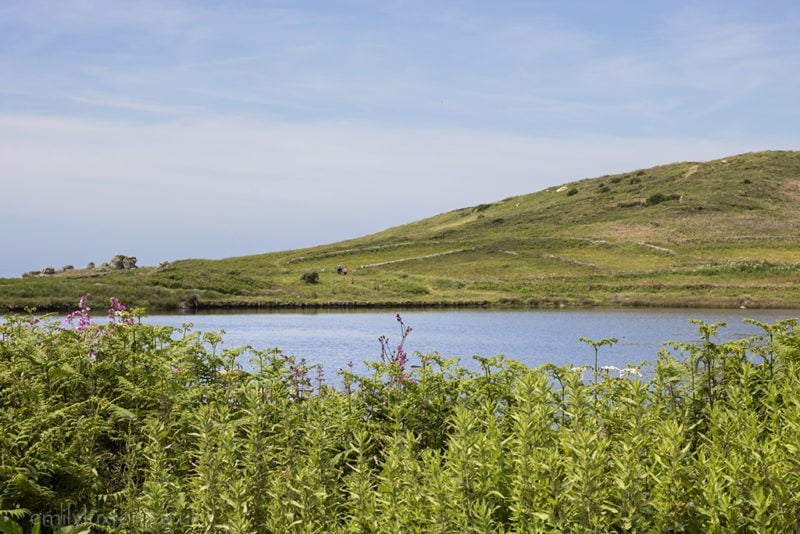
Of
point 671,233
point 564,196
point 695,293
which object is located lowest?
point 695,293

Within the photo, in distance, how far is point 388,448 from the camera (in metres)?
6.23

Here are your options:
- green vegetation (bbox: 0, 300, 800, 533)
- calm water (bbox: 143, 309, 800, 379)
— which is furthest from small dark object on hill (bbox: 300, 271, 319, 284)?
green vegetation (bbox: 0, 300, 800, 533)

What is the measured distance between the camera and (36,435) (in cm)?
643

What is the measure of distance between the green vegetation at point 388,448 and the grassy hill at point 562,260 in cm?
4570

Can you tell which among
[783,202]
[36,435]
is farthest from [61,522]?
[783,202]

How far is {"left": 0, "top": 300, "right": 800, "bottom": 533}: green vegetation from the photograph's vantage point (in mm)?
4582

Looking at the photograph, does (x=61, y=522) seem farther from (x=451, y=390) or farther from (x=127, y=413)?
(x=451, y=390)

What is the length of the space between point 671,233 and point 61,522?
111 m

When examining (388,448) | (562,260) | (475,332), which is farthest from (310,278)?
(388,448)

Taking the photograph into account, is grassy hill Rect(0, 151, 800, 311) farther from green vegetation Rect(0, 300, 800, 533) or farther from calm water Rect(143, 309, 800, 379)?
green vegetation Rect(0, 300, 800, 533)

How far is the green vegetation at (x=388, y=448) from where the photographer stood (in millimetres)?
4582

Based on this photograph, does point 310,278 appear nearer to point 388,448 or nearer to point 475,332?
point 475,332

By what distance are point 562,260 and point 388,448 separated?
95.3 meters

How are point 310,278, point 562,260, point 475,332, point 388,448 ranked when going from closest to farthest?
point 388,448 < point 475,332 < point 310,278 < point 562,260
